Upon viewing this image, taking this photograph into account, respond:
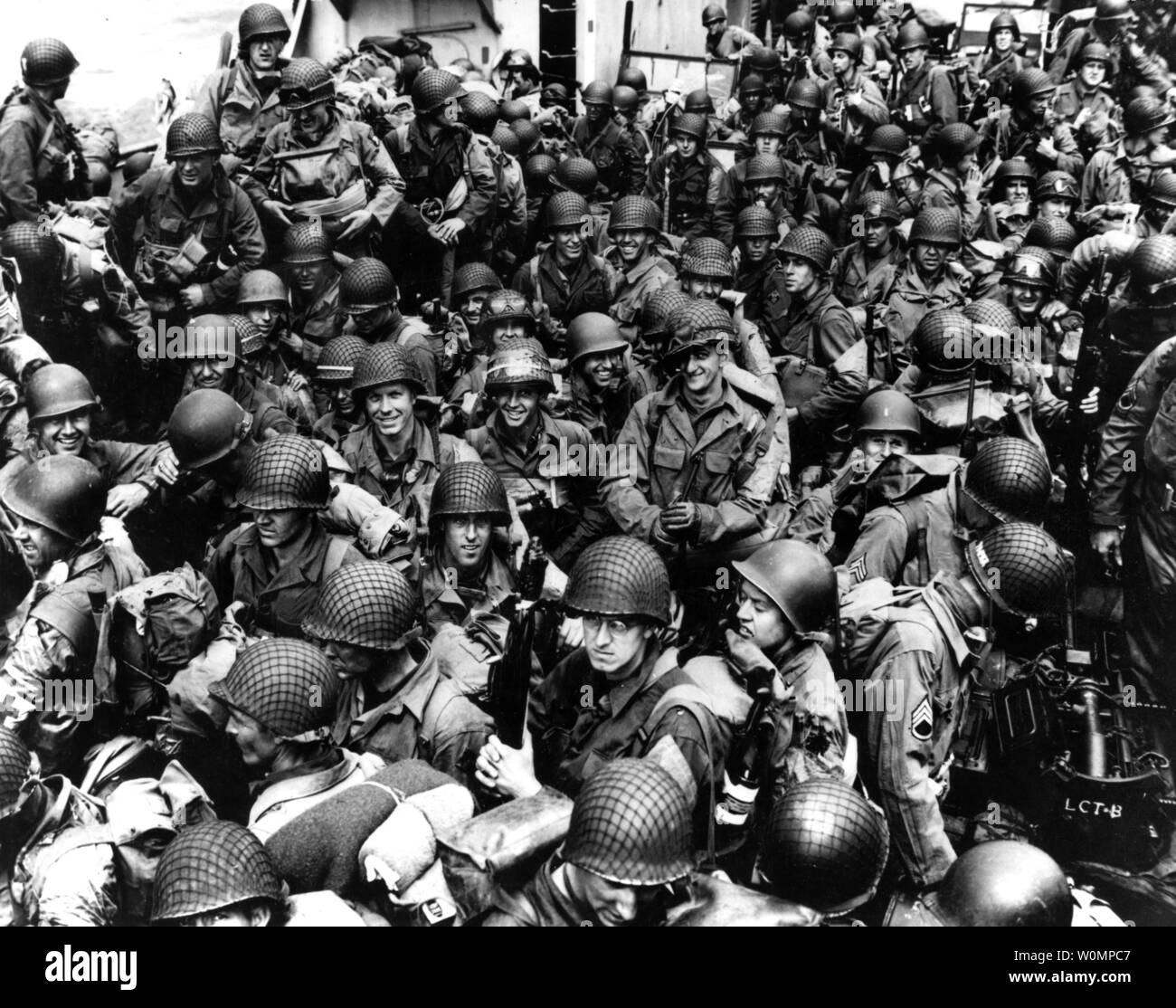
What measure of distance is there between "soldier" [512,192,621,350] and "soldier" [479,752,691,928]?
6.84 metres

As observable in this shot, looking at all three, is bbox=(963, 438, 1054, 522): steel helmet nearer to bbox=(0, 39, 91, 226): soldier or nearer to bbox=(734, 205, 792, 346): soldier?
bbox=(734, 205, 792, 346): soldier

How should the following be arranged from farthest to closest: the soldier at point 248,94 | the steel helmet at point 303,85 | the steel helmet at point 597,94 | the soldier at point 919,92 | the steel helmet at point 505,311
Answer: the soldier at point 919,92, the steel helmet at point 597,94, the soldier at point 248,94, the steel helmet at point 303,85, the steel helmet at point 505,311

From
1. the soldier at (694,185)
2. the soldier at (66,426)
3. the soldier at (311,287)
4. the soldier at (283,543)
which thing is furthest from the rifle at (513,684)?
the soldier at (694,185)

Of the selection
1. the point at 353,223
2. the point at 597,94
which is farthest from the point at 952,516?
the point at 597,94

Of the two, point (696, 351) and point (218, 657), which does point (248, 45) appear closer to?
point (696, 351)

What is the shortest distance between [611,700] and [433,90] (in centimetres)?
819

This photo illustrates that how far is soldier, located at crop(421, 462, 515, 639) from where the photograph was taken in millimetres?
5699

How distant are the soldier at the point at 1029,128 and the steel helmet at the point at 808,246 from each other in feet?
19.9

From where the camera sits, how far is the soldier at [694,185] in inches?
501

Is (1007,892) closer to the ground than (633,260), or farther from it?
closer to the ground

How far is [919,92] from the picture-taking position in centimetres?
1638

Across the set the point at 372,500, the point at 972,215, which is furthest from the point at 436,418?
the point at 972,215

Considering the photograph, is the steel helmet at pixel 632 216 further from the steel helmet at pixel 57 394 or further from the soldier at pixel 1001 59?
the soldier at pixel 1001 59

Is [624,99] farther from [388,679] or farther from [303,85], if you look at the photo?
[388,679]
